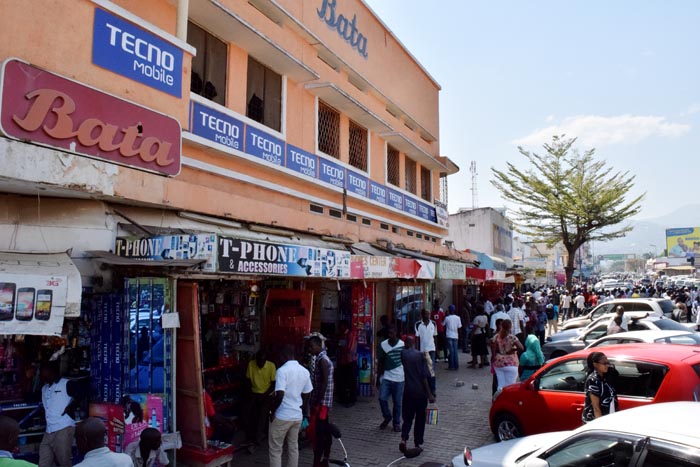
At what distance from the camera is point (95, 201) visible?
263 inches

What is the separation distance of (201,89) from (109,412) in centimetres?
543

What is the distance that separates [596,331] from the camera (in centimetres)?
1320

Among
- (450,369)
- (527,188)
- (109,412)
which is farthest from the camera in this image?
(527,188)

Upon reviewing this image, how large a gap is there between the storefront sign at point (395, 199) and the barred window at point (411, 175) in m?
1.66

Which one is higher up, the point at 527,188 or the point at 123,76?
→ the point at 527,188

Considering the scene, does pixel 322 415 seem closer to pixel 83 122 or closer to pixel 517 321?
pixel 83 122

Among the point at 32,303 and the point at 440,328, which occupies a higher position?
the point at 32,303

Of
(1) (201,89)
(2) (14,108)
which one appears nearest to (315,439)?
Answer: (2) (14,108)

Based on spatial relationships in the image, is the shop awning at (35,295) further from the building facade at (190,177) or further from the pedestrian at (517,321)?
the pedestrian at (517,321)

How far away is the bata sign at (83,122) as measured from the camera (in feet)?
17.5

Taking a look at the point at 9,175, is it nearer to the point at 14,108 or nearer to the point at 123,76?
the point at 14,108

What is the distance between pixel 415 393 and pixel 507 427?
4.86ft

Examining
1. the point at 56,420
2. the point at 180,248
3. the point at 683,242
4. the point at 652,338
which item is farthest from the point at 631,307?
the point at 683,242

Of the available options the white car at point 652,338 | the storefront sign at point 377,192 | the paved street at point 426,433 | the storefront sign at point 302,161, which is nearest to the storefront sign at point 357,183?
the storefront sign at point 377,192
